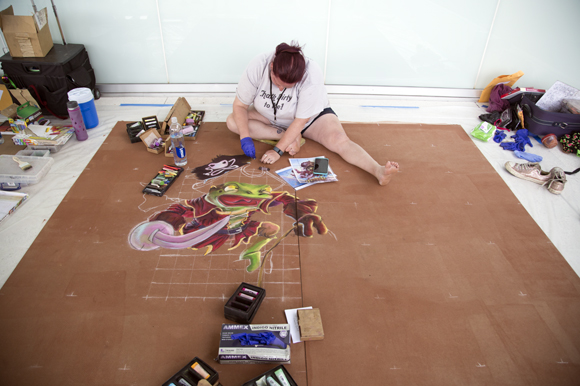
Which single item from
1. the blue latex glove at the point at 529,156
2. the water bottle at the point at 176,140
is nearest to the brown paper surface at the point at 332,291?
the water bottle at the point at 176,140

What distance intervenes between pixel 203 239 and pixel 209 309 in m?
0.47

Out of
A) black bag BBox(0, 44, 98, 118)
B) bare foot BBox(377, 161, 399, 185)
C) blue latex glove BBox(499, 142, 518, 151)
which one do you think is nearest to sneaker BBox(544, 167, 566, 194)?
blue latex glove BBox(499, 142, 518, 151)

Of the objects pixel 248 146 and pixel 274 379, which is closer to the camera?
pixel 274 379

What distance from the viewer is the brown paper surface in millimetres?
1565

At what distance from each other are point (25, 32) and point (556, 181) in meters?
4.26

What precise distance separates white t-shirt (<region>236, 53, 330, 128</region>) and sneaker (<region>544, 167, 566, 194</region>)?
1.74m

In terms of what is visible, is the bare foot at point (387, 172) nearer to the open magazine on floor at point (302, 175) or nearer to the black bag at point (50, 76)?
the open magazine on floor at point (302, 175)

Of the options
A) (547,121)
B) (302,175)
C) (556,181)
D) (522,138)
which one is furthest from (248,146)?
(547,121)

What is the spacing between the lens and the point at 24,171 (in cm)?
252

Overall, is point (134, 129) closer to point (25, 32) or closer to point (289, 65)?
point (25, 32)

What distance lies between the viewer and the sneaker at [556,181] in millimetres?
2609

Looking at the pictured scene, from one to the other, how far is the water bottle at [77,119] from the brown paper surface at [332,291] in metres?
0.44

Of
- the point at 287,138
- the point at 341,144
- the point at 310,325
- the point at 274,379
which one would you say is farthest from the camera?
the point at 341,144

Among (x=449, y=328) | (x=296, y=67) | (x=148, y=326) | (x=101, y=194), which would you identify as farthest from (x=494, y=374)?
(x=101, y=194)
